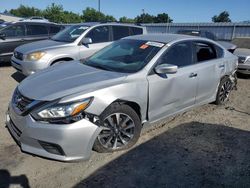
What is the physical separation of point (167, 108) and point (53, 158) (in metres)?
1.98

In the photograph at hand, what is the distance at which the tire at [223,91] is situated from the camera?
5931mm

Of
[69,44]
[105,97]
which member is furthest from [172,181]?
[69,44]

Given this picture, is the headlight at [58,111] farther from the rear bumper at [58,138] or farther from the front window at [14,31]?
the front window at [14,31]

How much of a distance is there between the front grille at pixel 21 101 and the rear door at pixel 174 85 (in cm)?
170

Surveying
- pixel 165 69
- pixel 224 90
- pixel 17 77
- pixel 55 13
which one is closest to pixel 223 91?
pixel 224 90

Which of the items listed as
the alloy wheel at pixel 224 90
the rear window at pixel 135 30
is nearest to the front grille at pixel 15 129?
the alloy wheel at pixel 224 90

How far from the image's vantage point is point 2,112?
5379 millimetres

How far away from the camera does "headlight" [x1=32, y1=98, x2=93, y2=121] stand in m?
3.39

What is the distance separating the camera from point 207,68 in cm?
529

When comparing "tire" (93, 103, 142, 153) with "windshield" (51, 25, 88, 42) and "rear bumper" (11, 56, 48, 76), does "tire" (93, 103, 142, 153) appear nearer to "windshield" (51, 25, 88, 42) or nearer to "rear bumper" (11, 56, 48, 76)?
"rear bumper" (11, 56, 48, 76)

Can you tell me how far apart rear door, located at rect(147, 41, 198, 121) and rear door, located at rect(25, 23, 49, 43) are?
23.9 ft

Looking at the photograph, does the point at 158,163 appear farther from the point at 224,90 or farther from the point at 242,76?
the point at 242,76

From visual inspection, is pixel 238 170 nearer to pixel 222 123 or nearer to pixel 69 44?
pixel 222 123

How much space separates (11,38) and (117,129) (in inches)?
300
